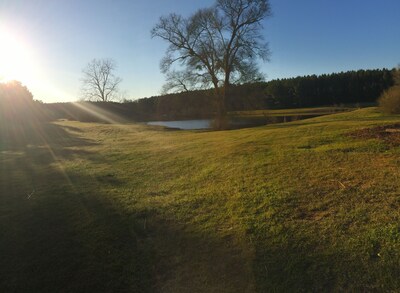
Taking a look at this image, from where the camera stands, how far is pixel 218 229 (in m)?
4.12

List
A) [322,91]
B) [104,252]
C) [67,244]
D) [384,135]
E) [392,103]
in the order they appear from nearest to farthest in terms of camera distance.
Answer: [104,252]
[67,244]
[384,135]
[392,103]
[322,91]

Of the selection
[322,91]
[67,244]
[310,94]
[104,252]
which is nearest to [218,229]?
[104,252]

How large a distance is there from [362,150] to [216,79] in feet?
69.3

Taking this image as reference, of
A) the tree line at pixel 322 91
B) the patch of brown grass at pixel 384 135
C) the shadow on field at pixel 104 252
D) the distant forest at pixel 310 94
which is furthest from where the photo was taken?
the tree line at pixel 322 91

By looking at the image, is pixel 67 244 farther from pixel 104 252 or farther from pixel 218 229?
pixel 218 229

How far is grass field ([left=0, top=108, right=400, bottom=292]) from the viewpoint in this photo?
318cm

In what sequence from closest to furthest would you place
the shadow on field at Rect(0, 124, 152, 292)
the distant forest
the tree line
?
1. the shadow on field at Rect(0, 124, 152, 292)
2. the distant forest
3. the tree line

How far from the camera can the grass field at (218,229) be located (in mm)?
3180

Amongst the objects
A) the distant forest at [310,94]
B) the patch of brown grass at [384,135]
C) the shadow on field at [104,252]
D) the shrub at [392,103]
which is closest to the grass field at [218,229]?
the shadow on field at [104,252]

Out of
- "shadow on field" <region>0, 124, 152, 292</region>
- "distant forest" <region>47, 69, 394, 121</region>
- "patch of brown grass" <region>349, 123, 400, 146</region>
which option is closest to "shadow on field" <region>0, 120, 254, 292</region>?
"shadow on field" <region>0, 124, 152, 292</region>

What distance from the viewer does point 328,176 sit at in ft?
18.3

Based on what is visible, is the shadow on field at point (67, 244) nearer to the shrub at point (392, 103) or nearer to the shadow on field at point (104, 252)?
the shadow on field at point (104, 252)

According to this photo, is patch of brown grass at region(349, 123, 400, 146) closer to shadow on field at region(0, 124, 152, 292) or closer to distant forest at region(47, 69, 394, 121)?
shadow on field at region(0, 124, 152, 292)

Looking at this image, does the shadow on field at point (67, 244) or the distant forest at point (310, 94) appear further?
the distant forest at point (310, 94)
